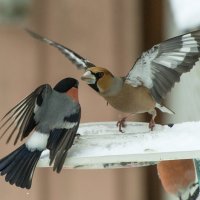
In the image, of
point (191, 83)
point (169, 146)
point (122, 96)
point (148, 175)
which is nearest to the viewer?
point (169, 146)

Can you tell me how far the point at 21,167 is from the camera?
156cm

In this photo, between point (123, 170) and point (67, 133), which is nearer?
point (67, 133)

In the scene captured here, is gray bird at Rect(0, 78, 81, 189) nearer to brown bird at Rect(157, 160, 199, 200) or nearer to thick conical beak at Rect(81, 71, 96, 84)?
thick conical beak at Rect(81, 71, 96, 84)

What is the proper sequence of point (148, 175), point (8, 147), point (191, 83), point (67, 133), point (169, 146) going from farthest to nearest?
point (148, 175) → point (8, 147) → point (191, 83) → point (67, 133) → point (169, 146)

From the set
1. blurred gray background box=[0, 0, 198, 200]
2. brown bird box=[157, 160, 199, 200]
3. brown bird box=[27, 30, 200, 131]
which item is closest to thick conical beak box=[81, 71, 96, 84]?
brown bird box=[27, 30, 200, 131]

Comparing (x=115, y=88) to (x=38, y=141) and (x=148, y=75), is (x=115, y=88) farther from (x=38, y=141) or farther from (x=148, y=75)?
(x=38, y=141)

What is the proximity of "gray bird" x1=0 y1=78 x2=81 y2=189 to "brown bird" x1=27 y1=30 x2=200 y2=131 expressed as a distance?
0.22ft

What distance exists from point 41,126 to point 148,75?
286mm

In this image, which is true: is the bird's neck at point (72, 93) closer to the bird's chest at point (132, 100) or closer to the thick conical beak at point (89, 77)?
the thick conical beak at point (89, 77)

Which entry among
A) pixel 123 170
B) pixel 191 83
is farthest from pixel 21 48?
pixel 191 83

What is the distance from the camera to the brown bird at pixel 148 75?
1654 millimetres

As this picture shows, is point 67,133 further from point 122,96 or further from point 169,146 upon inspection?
point 122,96

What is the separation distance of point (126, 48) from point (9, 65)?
0.42 metres

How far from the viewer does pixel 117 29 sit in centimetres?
285
